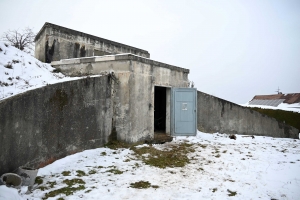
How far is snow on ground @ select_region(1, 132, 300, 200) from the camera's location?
11.6ft

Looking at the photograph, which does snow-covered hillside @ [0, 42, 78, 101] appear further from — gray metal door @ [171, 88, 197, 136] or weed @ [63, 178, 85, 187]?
gray metal door @ [171, 88, 197, 136]

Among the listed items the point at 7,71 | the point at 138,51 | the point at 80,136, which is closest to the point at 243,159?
the point at 80,136

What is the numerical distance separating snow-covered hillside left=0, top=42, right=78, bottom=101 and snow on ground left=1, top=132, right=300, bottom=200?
1948mm

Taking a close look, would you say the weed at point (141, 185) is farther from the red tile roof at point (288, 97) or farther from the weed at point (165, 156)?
the red tile roof at point (288, 97)

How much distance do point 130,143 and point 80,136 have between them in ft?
5.66

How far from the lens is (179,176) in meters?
4.41

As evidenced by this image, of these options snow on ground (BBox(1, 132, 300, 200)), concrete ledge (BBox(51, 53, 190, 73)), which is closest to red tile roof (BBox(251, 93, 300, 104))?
snow on ground (BBox(1, 132, 300, 200))

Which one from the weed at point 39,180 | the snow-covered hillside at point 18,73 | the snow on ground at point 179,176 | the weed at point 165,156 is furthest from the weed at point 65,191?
the snow-covered hillside at point 18,73

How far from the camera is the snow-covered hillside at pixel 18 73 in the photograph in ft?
16.1

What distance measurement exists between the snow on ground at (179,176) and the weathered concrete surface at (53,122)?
34 centimetres

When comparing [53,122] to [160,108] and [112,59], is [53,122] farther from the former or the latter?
[160,108]

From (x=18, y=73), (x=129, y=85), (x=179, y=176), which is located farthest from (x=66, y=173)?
(x=129, y=85)

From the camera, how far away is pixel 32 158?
4.18 meters

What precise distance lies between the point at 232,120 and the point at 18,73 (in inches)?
360
